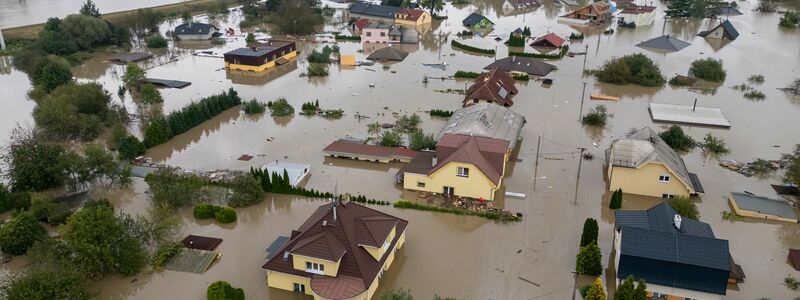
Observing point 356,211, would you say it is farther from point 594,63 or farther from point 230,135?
point 594,63

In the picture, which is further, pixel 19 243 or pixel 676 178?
pixel 676 178

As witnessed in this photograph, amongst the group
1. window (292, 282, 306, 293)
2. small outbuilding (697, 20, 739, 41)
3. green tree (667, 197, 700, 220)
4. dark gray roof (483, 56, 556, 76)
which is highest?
small outbuilding (697, 20, 739, 41)

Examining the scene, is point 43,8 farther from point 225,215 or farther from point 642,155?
point 642,155

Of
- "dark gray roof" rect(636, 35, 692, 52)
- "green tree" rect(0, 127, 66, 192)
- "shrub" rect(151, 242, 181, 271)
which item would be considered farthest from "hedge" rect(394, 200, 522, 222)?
"dark gray roof" rect(636, 35, 692, 52)

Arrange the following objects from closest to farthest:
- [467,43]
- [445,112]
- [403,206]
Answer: [403,206] < [445,112] < [467,43]

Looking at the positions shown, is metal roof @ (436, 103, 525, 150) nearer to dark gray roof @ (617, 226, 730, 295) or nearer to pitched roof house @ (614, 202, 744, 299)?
pitched roof house @ (614, 202, 744, 299)

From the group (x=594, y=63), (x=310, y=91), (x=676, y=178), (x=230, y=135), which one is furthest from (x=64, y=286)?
(x=594, y=63)

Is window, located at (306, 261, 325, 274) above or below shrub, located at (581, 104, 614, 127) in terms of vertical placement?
below
